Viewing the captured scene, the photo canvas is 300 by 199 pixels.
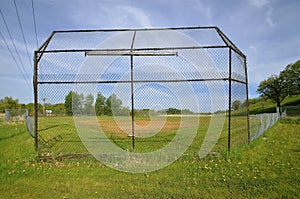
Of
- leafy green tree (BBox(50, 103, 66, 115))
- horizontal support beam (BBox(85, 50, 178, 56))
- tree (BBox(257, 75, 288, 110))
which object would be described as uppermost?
tree (BBox(257, 75, 288, 110))

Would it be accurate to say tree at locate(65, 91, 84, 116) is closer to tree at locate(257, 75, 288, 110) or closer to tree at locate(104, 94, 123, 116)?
tree at locate(104, 94, 123, 116)

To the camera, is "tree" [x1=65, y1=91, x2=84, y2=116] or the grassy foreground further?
"tree" [x1=65, y1=91, x2=84, y2=116]

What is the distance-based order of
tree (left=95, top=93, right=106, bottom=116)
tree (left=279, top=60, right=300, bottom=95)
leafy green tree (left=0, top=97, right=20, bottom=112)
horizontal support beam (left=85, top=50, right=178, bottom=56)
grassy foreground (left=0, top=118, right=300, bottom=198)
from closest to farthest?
grassy foreground (left=0, top=118, right=300, bottom=198), horizontal support beam (left=85, top=50, right=178, bottom=56), tree (left=95, top=93, right=106, bottom=116), tree (left=279, top=60, right=300, bottom=95), leafy green tree (left=0, top=97, right=20, bottom=112)

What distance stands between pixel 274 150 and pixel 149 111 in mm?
4224

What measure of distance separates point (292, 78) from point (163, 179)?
6004cm

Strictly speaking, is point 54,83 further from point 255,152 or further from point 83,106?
point 255,152

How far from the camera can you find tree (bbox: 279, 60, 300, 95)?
5394 centimetres

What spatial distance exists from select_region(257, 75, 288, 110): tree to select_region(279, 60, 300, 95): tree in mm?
880

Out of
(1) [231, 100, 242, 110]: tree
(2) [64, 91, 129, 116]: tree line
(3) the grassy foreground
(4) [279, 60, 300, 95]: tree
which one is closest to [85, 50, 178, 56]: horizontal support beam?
(2) [64, 91, 129, 116]: tree line

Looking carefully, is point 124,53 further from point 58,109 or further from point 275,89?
point 275,89

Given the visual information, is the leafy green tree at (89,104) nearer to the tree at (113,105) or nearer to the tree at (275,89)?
the tree at (113,105)

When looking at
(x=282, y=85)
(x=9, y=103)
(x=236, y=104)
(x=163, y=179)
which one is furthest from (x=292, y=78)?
(x=9, y=103)

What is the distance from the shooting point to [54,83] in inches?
254

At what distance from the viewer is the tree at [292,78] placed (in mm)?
53938
